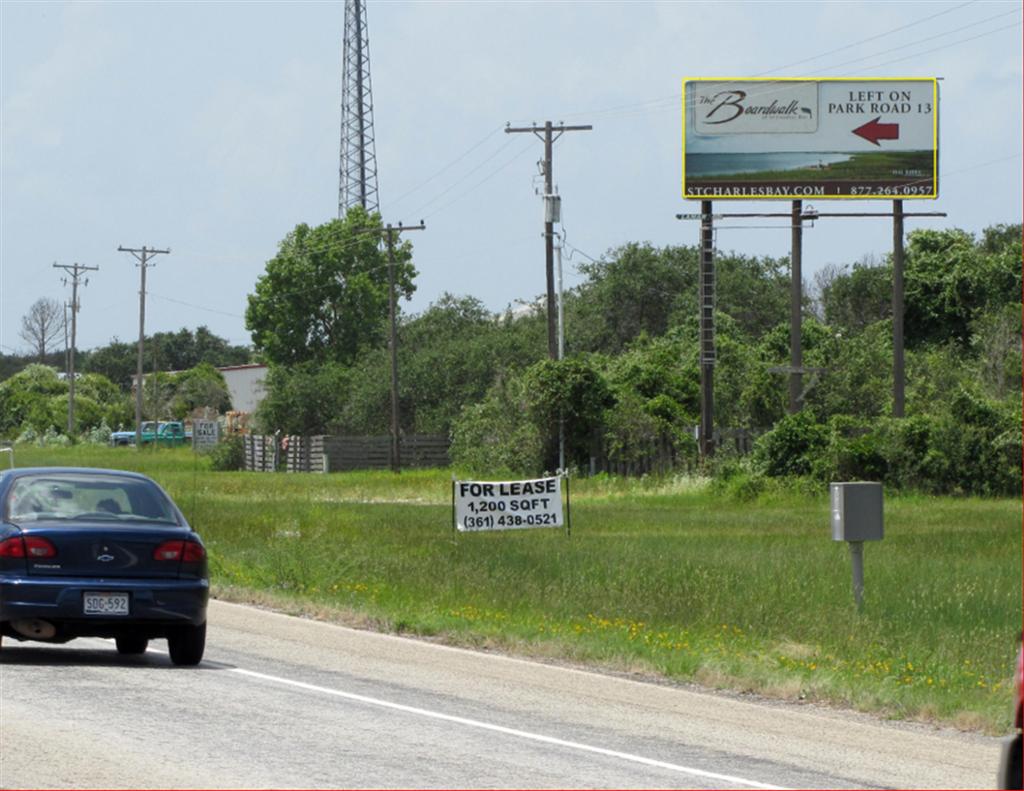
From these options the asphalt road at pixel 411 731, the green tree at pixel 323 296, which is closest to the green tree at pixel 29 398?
the green tree at pixel 323 296

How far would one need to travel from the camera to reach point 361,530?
114 feet

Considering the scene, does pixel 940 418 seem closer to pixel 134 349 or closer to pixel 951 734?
pixel 951 734

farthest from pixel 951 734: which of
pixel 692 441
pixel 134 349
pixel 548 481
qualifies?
pixel 134 349

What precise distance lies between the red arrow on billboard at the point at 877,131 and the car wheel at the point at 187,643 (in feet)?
159

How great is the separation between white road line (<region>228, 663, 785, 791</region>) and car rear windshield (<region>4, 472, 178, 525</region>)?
5.48 ft

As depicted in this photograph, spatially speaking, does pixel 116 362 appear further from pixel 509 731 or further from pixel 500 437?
pixel 509 731

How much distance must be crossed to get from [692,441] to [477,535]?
94.5 feet

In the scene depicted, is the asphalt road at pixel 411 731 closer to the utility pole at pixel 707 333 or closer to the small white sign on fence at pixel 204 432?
the utility pole at pixel 707 333

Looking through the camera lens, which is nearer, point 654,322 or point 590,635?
point 590,635

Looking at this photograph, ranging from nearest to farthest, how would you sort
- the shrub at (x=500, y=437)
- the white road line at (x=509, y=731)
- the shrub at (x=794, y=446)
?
1. the white road line at (x=509, y=731)
2. the shrub at (x=794, y=446)
3. the shrub at (x=500, y=437)

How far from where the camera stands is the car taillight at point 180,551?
50.3 ft

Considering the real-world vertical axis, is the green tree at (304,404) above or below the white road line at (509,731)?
above

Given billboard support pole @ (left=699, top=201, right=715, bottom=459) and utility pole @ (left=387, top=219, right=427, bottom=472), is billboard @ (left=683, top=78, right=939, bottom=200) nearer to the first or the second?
billboard support pole @ (left=699, top=201, right=715, bottom=459)

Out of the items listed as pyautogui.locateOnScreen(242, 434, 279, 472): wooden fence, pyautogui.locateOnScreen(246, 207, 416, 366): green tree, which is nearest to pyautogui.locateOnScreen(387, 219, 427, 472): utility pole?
pyautogui.locateOnScreen(242, 434, 279, 472): wooden fence
